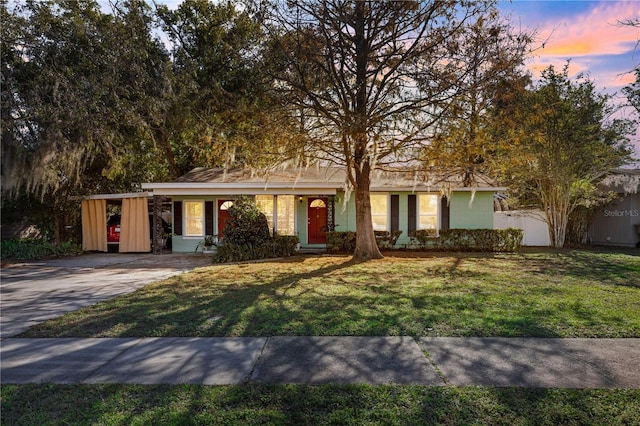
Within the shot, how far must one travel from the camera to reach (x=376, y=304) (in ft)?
20.2

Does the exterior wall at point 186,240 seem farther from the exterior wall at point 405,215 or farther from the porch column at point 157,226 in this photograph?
the porch column at point 157,226

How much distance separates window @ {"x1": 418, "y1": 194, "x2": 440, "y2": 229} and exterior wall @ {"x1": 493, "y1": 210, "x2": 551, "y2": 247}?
4.07 meters

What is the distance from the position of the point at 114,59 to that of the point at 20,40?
2163 millimetres

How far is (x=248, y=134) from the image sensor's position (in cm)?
1159

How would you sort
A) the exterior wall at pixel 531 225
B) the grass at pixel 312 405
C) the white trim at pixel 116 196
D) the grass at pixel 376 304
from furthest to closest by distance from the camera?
the exterior wall at pixel 531 225
the white trim at pixel 116 196
the grass at pixel 376 304
the grass at pixel 312 405

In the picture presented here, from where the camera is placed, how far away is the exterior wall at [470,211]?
51.9 feet

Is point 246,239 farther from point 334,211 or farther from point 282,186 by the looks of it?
point 334,211

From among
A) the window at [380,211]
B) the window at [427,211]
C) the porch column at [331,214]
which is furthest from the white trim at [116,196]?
the window at [427,211]

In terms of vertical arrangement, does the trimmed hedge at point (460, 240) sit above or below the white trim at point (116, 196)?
below

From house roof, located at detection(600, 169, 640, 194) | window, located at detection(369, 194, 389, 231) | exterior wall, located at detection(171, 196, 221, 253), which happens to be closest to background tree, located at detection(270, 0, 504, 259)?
window, located at detection(369, 194, 389, 231)

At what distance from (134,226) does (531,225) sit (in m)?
17.9

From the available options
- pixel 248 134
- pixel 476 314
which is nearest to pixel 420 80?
pixel 248 134

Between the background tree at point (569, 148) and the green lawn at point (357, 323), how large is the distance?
5.86m

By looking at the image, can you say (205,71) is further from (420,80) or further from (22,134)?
(420,80)
